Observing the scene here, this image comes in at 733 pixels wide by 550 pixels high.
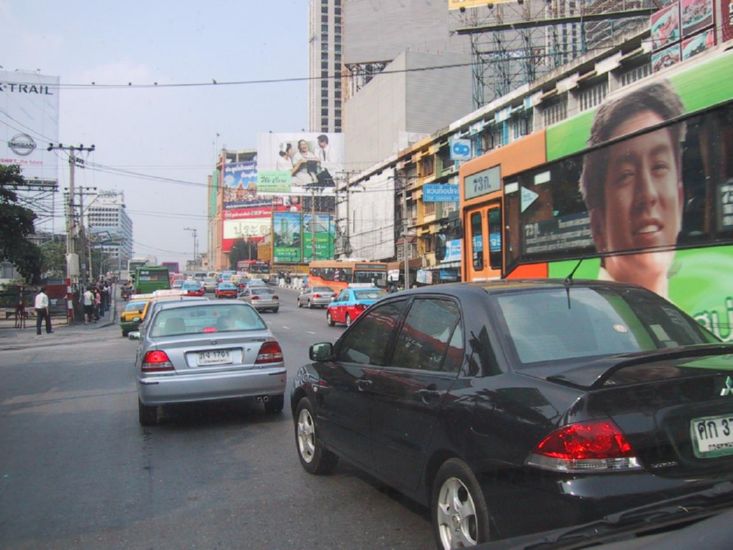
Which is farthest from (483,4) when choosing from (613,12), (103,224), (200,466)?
(103,224)

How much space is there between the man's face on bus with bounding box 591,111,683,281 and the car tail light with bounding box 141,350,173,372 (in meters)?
4.91

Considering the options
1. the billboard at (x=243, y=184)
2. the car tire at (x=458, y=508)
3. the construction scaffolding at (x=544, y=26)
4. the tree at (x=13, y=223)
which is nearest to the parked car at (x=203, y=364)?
the car tire at (x=458, y=508)

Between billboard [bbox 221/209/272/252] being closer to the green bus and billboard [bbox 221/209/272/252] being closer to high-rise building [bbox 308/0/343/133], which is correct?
high-rise building [bbox 308/0/343/133]

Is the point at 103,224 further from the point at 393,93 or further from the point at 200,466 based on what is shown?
the point at 200,466

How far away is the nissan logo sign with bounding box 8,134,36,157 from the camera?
2186 inches

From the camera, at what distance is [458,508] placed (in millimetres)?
3393

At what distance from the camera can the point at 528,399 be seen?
118 inches

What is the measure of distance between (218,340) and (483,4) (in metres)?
34.6

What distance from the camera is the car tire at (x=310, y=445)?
17.9ft

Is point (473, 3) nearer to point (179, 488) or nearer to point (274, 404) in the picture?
point (274, 404)

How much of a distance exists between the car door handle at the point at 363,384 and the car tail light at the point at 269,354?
3.40 meters

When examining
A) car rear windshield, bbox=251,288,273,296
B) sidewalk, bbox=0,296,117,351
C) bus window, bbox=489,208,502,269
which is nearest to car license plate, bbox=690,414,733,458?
bus window, bbox=489,208,502,269

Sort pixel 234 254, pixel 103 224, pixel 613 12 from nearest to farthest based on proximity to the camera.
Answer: pixel 613 12, pixel 103 224, pixel 234 254

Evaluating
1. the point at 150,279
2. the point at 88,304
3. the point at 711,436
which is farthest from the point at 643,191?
the point at 150,279
